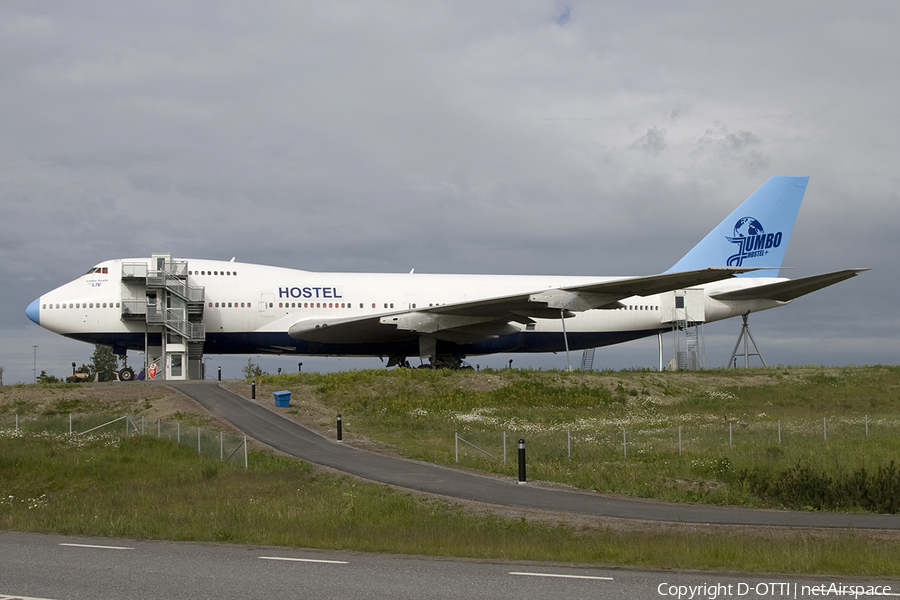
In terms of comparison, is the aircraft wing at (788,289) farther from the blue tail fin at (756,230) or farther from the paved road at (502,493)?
the paved road at (502,493)

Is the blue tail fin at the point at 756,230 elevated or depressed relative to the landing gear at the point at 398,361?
elevated

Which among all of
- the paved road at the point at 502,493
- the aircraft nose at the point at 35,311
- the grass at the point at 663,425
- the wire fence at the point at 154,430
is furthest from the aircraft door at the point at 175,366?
the paved road at the point at 502,493

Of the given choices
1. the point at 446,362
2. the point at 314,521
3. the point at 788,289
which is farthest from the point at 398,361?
the point at 314,521

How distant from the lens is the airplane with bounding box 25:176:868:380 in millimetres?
35125

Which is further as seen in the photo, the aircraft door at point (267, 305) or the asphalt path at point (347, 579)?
the aircraft door at point (267, 305)

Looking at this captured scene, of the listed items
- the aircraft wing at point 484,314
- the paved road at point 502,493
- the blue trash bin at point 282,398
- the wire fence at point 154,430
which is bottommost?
the paved road at point 502,493

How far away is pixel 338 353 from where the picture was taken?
3866 centimetres

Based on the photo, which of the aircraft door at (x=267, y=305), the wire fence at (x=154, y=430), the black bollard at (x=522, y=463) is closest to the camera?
the black bollard at (x=522, y=463)

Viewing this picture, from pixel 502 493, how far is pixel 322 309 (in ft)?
76.8

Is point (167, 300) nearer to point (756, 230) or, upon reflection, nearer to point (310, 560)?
point (310, 560)

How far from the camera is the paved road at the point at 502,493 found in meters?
13.3

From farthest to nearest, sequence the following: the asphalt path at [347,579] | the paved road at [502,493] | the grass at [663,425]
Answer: the grass at [663,425]
the paved road at [502,493]
the asphalt path at [347,579]

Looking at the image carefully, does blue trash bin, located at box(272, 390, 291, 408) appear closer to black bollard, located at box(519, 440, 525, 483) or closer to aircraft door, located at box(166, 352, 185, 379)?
aircraft door, located at box(166, 352, 185, 379)

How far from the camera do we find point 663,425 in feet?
89.9
